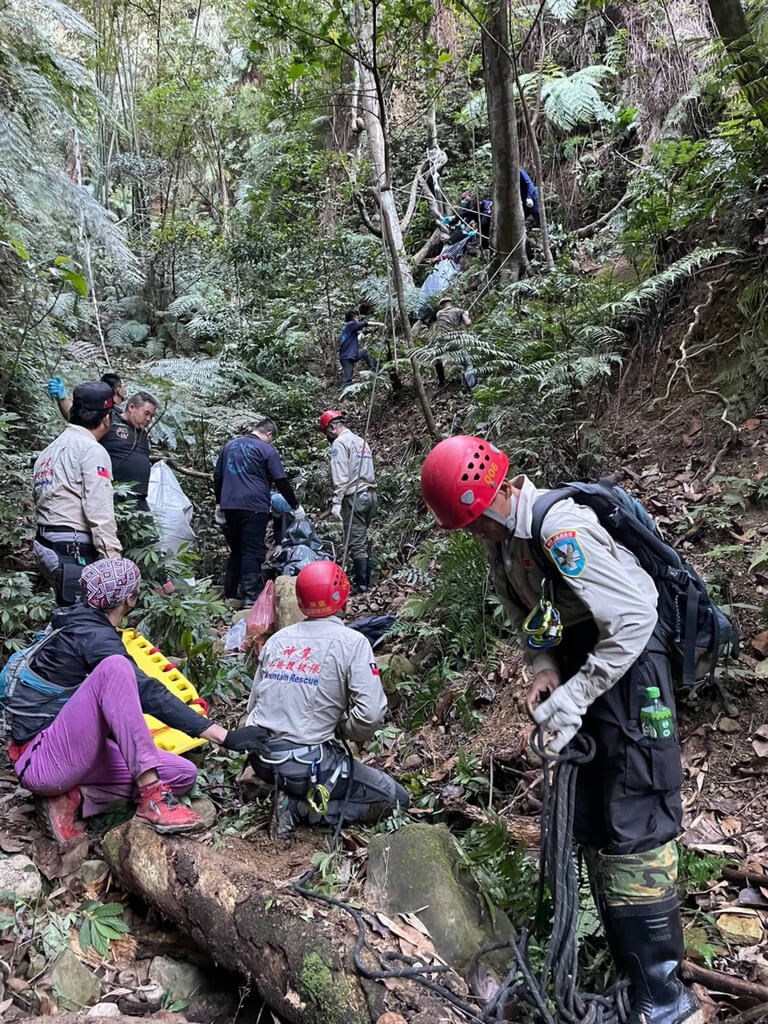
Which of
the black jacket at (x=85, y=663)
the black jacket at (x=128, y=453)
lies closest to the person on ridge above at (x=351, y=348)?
the black jacket at (x=128, y=453)

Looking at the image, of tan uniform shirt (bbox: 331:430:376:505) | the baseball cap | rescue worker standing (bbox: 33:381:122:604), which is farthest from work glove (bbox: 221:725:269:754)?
tan uniform shirt (bbox: 331:430:376:505)

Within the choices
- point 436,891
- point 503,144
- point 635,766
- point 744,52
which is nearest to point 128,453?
point 436,891

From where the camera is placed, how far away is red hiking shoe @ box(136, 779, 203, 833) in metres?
3.50

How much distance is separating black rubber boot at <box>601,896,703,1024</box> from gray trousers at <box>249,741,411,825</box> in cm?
168

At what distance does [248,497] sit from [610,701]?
578cm

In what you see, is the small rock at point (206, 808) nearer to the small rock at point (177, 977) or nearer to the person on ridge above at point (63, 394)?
the small rock at point (177, 977)

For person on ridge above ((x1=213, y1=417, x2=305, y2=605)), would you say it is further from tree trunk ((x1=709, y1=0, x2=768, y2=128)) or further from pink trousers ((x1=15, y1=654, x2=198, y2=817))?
tree trunk ((x1=709, y1=0, x2=768, y2=128))

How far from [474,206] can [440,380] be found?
353cm

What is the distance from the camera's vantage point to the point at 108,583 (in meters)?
3.85

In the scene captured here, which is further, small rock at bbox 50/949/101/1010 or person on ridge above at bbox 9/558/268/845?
person on ridge above at bbox 9/558/268/845

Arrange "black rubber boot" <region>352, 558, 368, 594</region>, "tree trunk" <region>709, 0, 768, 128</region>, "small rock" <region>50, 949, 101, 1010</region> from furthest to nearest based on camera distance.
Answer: "black rubber boot" <region>352, 558, 368, 594</region> → "tree trunk" <region>709, 0, 768, 128</region> → "small rock" <region>50, 949, 101, 1010</region>

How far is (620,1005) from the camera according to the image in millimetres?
2494

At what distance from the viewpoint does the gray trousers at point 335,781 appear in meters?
3.87

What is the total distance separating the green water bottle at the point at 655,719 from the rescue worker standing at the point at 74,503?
3.97 m
